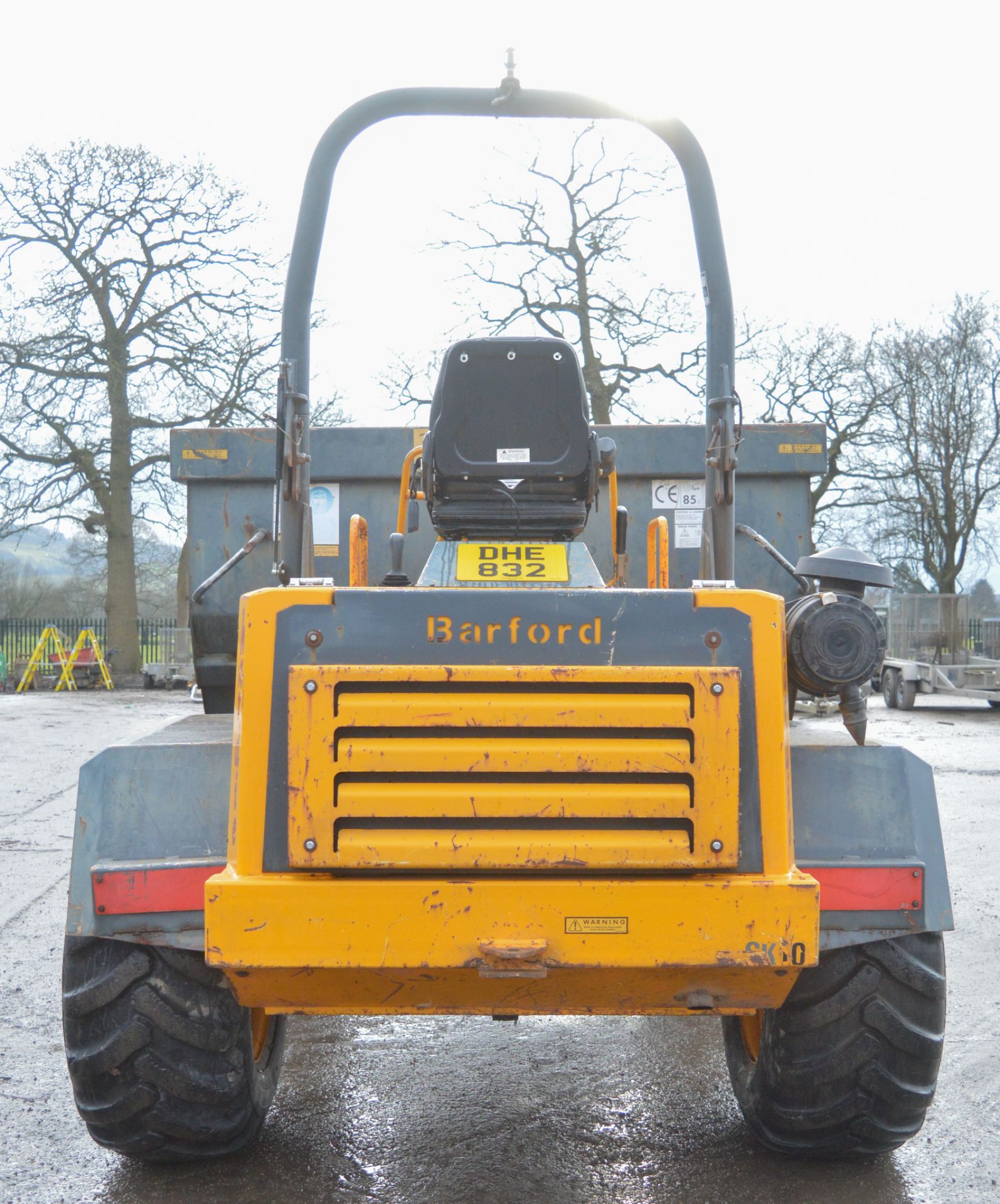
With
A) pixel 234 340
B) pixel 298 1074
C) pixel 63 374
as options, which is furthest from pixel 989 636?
pixel 298 1074

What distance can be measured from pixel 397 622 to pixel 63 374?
2451cm

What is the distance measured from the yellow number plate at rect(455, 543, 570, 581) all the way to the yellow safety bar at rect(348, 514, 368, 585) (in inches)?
28.4

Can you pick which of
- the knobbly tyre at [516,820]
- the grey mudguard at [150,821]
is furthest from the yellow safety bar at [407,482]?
the grey mudguard at [150,821]

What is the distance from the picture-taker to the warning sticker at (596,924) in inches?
109

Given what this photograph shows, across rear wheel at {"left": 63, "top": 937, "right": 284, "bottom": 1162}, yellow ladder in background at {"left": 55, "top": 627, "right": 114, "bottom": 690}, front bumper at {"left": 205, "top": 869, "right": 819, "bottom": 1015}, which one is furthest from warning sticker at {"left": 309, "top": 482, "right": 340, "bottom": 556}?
yellow ladder in background at {"left": 55, "top": 627, "right": 114, "bottom": 690}

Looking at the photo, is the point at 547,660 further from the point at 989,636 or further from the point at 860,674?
the point at 989,636

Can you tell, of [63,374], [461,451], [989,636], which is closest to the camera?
[461,451]

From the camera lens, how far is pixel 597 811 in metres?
2.81

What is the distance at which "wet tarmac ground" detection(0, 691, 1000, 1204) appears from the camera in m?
3.35

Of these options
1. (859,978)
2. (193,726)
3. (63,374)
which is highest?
(63,374)

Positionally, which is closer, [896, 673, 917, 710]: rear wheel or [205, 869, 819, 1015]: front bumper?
[205, 869, 819, 1015]: front bumper

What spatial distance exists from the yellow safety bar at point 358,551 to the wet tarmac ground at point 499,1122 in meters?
1.72

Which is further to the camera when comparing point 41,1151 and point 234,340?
point 234,340

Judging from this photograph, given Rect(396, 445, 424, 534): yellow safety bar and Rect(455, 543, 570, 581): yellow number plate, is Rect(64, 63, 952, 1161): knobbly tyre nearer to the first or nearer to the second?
Rect(455, 543, 570, 581): yellow number plate
